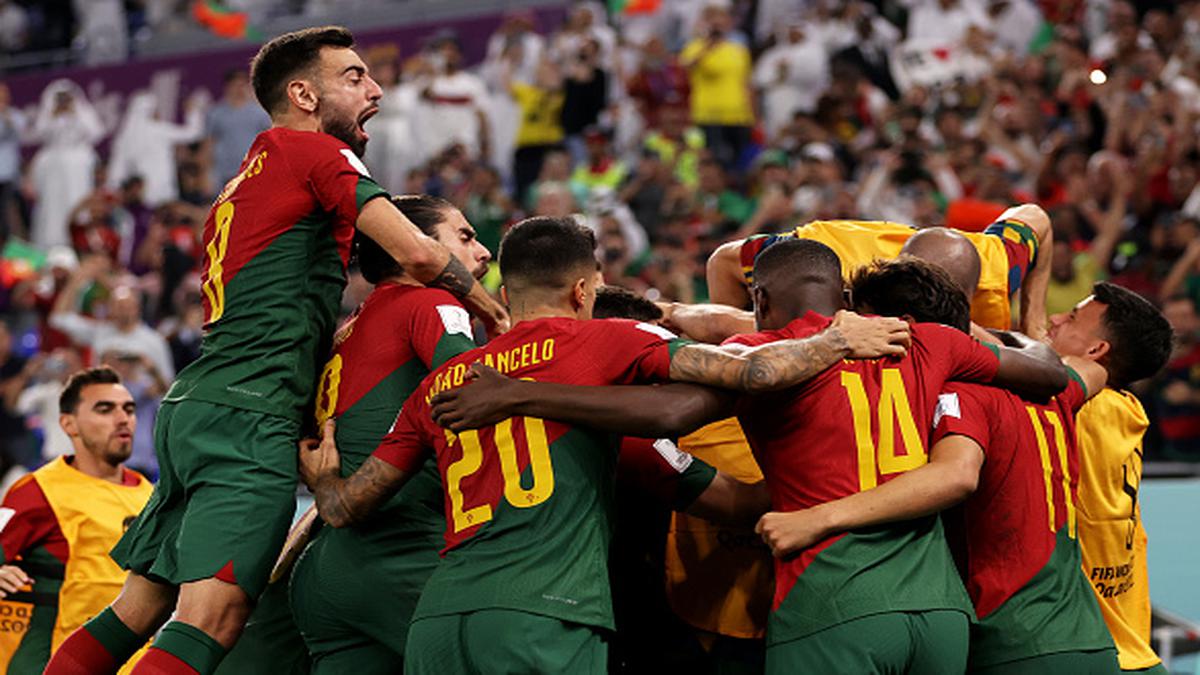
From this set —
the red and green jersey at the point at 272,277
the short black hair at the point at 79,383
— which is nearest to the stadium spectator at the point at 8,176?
the short black hair at the point at 79,383

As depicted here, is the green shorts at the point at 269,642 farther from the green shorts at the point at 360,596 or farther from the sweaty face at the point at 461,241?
the sweaty face at the point at 461,241

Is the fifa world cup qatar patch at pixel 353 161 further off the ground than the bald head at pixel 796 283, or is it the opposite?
the fifa world cup qatar patch at pixel 353 161

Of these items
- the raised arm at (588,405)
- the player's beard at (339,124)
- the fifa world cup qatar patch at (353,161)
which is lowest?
the raised arm at (588,405)

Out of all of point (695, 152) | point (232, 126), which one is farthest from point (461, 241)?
point (232, 126)

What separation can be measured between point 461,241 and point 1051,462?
200cm

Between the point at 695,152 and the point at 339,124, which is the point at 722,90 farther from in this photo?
the point at 339,124

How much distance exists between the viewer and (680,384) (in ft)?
15.4

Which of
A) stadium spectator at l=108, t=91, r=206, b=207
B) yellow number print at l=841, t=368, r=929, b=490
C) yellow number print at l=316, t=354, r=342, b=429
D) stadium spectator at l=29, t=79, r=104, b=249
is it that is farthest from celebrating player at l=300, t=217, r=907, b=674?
stadium spectator at l=29, t=79, r=104, b=249

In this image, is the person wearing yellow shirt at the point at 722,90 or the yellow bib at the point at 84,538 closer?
the yellow bib at the point at 84,538

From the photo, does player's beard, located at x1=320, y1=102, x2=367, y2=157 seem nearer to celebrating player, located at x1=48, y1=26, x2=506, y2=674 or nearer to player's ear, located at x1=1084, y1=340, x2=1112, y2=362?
celebrating player, located at x1=48, y1=26, x2=506, y2=674

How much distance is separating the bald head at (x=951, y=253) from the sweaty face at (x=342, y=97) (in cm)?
186

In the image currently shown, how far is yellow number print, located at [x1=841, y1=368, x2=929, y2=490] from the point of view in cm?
474

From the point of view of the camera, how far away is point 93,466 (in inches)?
301

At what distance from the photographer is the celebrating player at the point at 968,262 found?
5773 millimetres
